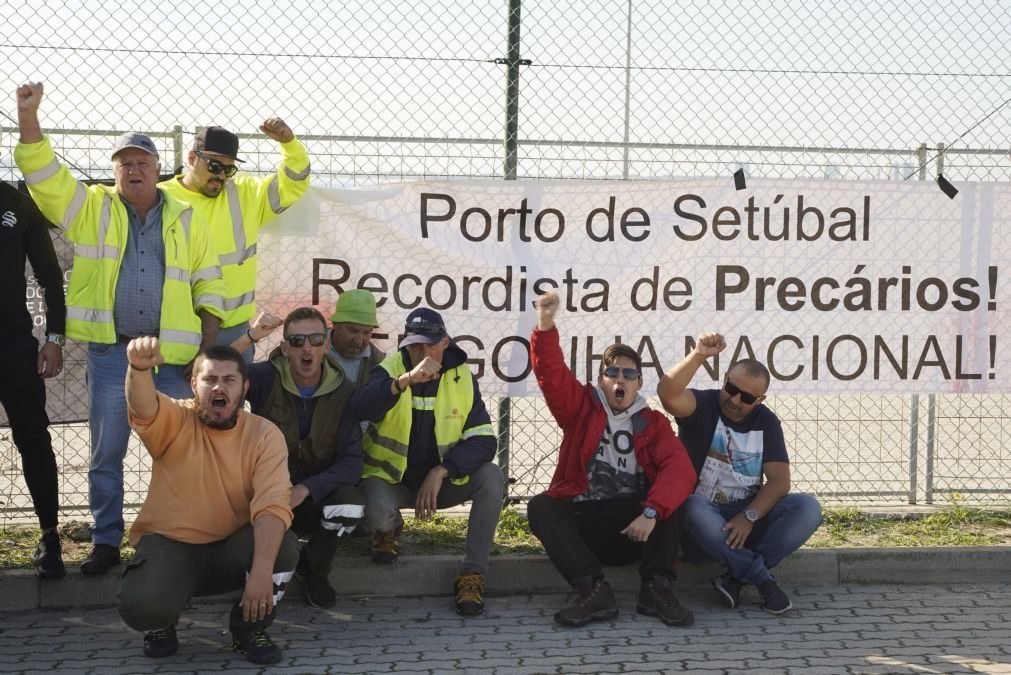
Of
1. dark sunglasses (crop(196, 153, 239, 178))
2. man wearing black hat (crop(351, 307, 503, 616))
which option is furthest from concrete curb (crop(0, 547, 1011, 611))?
dark sunglasses (crop(196, 153, 239, 178))

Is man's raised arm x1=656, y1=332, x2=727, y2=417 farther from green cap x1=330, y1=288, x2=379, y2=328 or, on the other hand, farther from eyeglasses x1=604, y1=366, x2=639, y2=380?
green cap x1=330, y1=288, x2=379, y2=328

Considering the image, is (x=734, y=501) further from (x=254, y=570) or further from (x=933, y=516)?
(x=254, y=570)

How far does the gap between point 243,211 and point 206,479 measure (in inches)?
62.3

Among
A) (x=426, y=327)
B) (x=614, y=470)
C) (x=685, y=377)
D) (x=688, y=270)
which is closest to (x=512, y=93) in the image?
(x=688, y=270)

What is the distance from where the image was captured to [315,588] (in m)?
5.08

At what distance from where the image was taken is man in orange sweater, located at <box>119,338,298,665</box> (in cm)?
429

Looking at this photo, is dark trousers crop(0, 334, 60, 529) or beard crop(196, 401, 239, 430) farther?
dark trousers crop(0, 334, 60, 529)

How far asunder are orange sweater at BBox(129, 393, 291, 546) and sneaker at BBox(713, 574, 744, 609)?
2013 millimetres

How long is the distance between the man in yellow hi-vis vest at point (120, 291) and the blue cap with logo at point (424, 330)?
3.15 ft

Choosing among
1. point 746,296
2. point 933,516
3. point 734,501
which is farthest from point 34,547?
point 933,516

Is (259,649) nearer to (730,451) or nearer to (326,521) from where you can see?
(326,521)

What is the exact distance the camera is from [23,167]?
15.3 ft

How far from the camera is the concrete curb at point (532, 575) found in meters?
5.05

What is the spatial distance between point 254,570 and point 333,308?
201 cm
